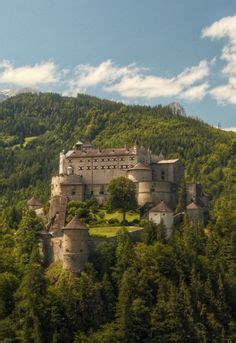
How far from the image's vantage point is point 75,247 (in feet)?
252

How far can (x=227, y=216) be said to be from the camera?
→ 92875 millimetres

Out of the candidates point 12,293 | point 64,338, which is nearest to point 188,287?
point 64,338

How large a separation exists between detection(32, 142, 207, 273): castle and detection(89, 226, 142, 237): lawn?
3.18 meters

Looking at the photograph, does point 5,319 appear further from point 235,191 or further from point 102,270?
point 235,191

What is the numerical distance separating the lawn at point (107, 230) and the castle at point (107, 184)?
318 centimetres

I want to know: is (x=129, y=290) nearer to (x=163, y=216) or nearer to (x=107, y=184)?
(x=163, y=216)

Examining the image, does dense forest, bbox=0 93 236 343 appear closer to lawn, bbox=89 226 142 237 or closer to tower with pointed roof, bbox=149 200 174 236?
tower with pointed roof, bbox=149 200 174 236

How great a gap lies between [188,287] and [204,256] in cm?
750

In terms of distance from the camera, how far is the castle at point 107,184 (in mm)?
86500

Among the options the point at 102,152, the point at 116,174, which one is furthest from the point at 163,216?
the point at 102,152

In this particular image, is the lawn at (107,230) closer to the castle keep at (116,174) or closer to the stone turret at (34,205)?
the castle keep at (116,174)

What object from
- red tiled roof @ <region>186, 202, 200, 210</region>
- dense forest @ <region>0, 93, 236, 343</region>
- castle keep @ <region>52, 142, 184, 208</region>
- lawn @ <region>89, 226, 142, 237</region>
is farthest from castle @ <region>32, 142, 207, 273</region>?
lawn @ <region>89, 226, 142, 237</region>

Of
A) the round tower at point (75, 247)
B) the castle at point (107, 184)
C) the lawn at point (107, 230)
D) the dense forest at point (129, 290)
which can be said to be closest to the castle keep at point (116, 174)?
the castle at point (107, 184)

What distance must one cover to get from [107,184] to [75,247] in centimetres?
2577
